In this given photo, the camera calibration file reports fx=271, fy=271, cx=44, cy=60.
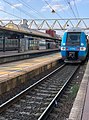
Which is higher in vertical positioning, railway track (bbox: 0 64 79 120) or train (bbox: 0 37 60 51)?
train (bbox: 0 37 60 51)

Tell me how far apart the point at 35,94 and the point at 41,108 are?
233 centimetres

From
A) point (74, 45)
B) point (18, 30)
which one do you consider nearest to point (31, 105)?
point (74, 45)

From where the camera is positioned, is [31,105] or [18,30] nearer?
[31,105]

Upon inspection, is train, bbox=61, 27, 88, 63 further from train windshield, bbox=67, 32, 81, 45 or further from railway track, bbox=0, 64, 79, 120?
railway track, bbox=0, 64, 79, 120

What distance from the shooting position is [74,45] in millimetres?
23688

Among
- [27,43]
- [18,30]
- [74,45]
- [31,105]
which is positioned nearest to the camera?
[31,105]

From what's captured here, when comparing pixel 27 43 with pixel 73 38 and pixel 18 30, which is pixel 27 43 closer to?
pixel 18 30

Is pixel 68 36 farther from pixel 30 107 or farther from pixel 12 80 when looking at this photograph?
pixel 30 107

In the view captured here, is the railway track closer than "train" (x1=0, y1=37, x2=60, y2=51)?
Yes

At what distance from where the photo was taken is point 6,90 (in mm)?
11031

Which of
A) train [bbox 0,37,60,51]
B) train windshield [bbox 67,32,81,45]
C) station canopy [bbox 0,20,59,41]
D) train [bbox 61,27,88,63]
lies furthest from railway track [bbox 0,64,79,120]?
train [bbox 0,37,60,51]

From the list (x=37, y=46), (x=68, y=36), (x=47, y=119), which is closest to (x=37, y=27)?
(x=37, y=46)

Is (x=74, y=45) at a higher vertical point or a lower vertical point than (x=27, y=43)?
lower

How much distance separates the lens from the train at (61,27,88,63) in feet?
76.8
